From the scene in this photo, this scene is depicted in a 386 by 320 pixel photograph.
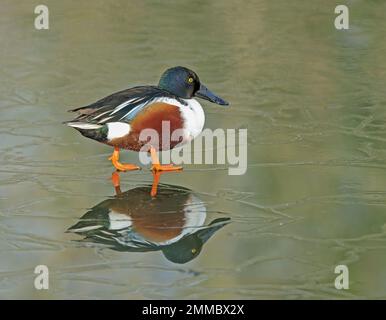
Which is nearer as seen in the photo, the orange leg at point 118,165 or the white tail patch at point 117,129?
the white tail patch at point 117,129

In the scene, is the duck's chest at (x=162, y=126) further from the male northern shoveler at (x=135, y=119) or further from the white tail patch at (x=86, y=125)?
the white tail patch at (x=86, y=125)

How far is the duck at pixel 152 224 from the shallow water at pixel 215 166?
0.05 feet

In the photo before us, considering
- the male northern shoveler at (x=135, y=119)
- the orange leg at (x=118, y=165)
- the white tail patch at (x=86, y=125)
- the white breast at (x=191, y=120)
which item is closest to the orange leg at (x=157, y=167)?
the male northern shoveler at (x=135, y=119)

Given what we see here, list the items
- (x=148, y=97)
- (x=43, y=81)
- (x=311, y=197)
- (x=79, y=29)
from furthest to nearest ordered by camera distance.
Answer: (x=79, y=29) → (x=43, y=81) → (x=148, y=97) → (x=311, y=197)

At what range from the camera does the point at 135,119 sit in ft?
20.3

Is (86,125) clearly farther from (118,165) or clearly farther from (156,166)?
(156,166)

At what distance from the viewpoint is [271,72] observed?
8.65 meters

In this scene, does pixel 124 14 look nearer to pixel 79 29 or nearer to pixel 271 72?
pixel 79 29

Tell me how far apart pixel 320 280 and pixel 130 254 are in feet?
3.30

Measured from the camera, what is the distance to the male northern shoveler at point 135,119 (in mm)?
6168

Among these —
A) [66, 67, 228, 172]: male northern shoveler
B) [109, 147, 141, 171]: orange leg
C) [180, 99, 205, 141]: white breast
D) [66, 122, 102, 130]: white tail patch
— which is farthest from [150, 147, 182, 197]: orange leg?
[66, 122, 102, 130]: white tail patch

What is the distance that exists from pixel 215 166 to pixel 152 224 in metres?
1.13

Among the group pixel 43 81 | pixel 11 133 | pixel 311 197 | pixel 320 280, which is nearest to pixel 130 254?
pixel 320 280

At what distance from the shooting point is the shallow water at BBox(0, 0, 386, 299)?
483 centimetres
